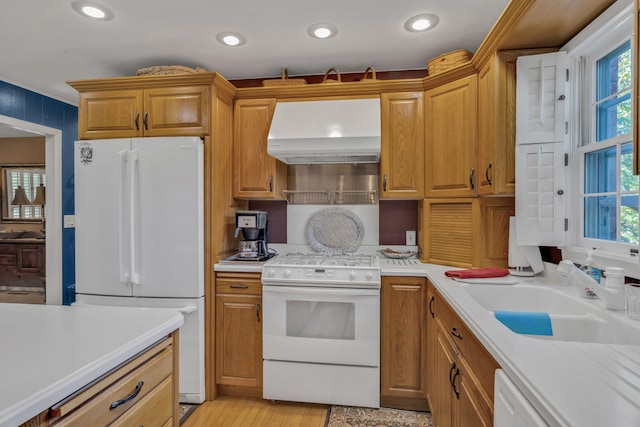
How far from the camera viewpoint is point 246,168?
257cm

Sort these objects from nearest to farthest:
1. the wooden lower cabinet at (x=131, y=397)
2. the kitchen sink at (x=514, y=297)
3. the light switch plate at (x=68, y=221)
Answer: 1. the wooden lower cabinet at (x=131, y=397)
2. the kitchen sink at (x=514, y=297)
3. the light switch plate at (x=68, y=221)

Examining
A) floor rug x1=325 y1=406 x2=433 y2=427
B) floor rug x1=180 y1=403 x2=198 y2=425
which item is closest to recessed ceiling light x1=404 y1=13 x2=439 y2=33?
floor rug x1=325 y1=406 x2=433 y2=427

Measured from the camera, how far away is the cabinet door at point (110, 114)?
2.35 metres

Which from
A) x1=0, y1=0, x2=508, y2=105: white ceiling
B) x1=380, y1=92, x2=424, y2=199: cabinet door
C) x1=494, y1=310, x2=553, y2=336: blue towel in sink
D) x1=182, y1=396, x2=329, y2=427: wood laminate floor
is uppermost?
x1=0, y1=0, x2=508, y2=105: white ceiling

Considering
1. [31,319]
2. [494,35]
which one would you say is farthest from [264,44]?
[31,319]

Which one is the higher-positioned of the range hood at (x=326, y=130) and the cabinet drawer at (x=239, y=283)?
the range hood at (x=326, y=130)

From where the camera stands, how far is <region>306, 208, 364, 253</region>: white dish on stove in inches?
110

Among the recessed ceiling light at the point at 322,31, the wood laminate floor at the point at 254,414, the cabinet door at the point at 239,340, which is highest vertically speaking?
the recessed ceiling light at the point at 322,31

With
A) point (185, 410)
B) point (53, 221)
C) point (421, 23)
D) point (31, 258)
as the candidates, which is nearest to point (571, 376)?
point (421, 23)

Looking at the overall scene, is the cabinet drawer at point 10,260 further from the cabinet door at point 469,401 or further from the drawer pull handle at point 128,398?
the cabinet door at point 469,401

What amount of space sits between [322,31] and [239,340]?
2.09 metres

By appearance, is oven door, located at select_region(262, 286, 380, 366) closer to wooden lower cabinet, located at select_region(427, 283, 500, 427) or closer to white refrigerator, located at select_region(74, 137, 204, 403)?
wooden lower cabinet, located at select_region(427, 283, 500, 427)

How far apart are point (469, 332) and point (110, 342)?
116 centimetres

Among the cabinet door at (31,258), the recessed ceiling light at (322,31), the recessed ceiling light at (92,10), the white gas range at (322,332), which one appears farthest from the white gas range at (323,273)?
the cabinet door at (31,258)
